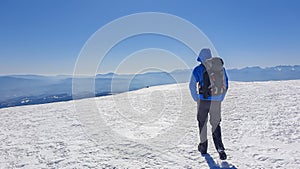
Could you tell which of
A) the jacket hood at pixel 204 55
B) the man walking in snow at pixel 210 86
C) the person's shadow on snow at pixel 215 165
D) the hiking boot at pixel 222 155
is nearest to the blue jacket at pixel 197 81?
the man walking in snow at pixel 210 86

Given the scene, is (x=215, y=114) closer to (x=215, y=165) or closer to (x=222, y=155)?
(x=222, y=155)

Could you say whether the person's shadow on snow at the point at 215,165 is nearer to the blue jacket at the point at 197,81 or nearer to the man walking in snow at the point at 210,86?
the man walking in snow at the point at 210,86

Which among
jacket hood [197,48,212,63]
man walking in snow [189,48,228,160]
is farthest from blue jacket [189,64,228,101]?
jacket hood [197,48,212,63]

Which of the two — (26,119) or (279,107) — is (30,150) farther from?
(279,107)

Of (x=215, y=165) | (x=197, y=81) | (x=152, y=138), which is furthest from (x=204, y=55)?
(x=152, y=138)

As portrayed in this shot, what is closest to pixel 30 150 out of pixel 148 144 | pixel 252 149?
pixel 148 144

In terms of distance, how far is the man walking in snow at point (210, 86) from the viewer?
420 centimetres

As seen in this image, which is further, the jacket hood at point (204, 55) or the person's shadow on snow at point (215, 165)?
the jacket hood at point (204, 55)

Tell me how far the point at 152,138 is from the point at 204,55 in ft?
9.43

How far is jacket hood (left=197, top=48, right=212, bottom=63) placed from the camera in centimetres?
425

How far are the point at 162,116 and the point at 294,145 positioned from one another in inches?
188

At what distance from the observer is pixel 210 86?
4.23 meters

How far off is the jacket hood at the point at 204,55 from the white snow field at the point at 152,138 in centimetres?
204

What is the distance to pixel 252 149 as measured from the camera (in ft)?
15.4
